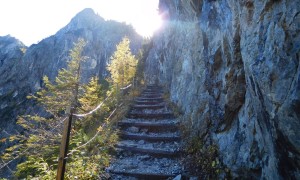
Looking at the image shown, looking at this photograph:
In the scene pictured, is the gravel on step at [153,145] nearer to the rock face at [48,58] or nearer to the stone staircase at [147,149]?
the stone staircase at [147,149]

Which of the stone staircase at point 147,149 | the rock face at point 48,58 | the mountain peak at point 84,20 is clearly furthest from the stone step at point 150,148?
the mountain peak at point 84,20

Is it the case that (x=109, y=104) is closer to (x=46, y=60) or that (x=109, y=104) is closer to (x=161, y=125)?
(x=161, y=125)

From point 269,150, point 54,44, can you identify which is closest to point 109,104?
point 269,150

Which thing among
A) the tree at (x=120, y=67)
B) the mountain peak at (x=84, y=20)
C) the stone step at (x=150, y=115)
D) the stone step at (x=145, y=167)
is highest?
the mountain peak at (x=84, y=20)

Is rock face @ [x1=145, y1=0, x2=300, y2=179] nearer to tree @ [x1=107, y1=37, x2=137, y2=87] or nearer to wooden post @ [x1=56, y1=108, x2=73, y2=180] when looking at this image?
wooden post @ [x1=56, y1=108, x2=73, y2=180]

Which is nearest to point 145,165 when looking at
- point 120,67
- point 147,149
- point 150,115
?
point 147,149

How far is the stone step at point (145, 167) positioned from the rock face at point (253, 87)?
163cm

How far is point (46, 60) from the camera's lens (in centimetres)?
8238

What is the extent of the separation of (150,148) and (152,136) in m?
1.34

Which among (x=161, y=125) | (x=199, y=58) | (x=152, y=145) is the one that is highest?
(x=199, y=58)

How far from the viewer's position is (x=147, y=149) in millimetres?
9820

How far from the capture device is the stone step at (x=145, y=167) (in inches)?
307

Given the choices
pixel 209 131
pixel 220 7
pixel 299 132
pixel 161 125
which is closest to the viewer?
pixel 299 132

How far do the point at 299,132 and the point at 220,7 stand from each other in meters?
5.34
